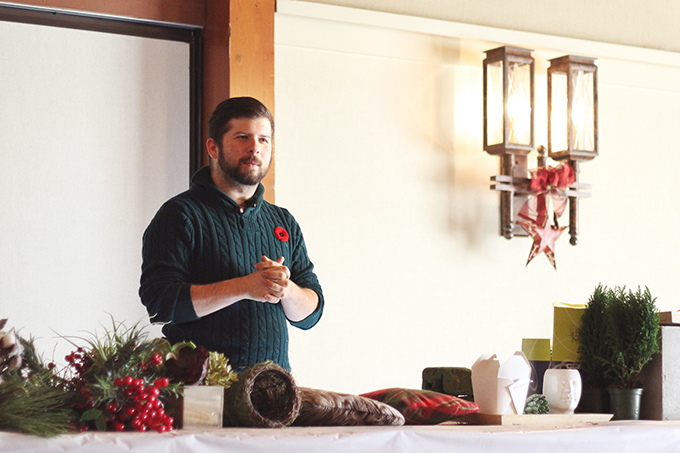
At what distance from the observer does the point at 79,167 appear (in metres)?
2.94

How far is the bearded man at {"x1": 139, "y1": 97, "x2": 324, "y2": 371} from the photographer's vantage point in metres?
1.84

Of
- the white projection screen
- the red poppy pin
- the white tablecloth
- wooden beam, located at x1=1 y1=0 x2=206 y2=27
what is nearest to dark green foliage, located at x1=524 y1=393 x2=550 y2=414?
the white tablecloth

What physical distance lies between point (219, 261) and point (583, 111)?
2024 mm

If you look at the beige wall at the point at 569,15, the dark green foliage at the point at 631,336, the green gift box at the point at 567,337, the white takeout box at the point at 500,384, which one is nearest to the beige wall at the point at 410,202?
the beige wall at the point at 569,15

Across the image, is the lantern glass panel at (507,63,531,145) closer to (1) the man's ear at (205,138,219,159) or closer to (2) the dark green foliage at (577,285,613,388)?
(2) the dark green foliage at (577,285,613,388)

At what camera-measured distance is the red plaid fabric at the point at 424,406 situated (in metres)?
1.51

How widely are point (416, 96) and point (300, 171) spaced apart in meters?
0.55

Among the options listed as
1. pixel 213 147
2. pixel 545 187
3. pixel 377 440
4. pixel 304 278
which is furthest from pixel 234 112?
pixel 545 187

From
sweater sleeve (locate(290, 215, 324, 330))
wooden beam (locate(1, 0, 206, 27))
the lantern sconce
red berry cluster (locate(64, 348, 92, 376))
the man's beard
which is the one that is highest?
wooden beam (locate(1, 0, 206, 27))

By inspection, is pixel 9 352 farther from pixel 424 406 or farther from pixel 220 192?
pixel 220 192

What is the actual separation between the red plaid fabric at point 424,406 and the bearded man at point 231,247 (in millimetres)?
332

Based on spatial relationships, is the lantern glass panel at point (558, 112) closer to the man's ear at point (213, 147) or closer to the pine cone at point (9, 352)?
the man's ear at point (213, 147)

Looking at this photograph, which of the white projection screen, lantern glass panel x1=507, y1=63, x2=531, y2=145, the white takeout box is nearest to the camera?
the white takeout box

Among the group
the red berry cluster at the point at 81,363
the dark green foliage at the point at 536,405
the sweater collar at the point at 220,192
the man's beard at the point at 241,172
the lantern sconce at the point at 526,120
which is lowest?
the dark green foliage at the point at 536,405
